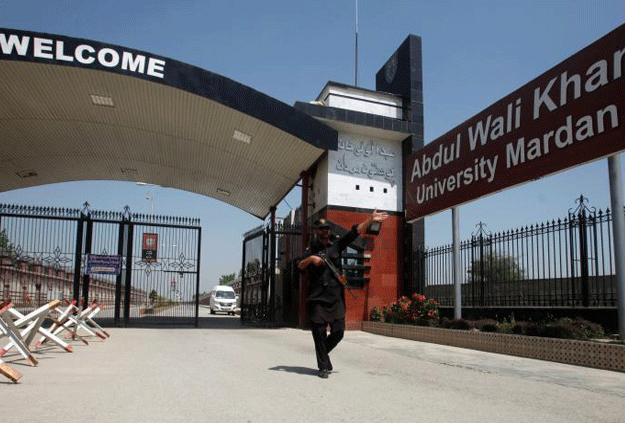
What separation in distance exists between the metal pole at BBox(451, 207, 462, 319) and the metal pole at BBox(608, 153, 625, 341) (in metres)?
4.23

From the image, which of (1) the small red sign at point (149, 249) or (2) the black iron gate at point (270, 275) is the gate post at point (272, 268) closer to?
(2) the black iron gate at point (270, 275)

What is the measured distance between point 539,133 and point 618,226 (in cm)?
236

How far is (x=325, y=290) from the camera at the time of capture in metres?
6.13

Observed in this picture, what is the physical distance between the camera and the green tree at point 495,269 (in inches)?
440

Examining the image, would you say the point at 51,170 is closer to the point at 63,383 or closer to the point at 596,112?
the point at 63,383

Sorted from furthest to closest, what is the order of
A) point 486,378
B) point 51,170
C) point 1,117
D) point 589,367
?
point 51,170 → point 1,117 → point 589,367 → point 486,378

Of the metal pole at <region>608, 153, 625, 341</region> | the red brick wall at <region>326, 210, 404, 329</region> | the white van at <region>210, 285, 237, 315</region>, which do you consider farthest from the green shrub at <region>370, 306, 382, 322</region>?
the white van at <region>210, 285, 237, 315</region>

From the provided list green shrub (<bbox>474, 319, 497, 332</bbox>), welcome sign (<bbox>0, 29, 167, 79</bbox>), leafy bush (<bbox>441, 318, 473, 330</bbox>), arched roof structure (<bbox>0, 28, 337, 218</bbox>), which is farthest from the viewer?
arched roof structure (<bbox>0, 28, 337, 218</bbox>)

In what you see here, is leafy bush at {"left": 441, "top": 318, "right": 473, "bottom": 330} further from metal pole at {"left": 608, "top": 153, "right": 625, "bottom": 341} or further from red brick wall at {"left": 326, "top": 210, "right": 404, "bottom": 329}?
red brick wall at {"left": 326, "top": 210, "right": 404, "bottom": 329}

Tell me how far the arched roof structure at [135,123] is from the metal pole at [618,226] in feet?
25.9

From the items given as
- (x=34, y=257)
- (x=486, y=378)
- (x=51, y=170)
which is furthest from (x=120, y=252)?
(x=486, y=378)

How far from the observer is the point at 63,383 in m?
5.70

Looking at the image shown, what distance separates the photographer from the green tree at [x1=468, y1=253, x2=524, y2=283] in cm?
1118

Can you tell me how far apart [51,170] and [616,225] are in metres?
18.4
